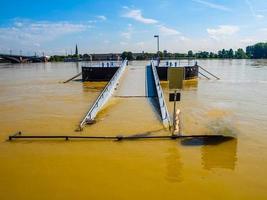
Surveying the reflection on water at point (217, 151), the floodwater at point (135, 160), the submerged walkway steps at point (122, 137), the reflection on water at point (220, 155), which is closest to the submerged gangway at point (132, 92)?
the floodwater at point (135, 160)

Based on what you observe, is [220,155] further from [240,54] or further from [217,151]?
[240,54]

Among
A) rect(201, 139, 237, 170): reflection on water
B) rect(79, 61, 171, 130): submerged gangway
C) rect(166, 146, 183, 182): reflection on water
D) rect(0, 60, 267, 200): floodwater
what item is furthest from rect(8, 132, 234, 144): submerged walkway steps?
rect(79, 61, 171, 130): submerged gangway

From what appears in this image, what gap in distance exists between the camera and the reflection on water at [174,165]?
695cm

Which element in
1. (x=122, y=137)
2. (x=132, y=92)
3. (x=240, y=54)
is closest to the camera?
(x=122, y=137)

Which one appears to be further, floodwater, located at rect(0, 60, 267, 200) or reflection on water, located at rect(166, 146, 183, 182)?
reflection on water, located at rect(166, 146, 183, 182)

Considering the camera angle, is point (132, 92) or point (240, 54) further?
point (240, 54)

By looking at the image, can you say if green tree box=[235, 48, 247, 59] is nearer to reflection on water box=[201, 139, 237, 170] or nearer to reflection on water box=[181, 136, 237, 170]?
reflection on water box=[181, 136, 237, 170]

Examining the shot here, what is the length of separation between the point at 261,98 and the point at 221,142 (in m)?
11.0

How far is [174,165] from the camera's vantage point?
7.66m

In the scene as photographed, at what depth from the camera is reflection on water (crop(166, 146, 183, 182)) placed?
6953 mm

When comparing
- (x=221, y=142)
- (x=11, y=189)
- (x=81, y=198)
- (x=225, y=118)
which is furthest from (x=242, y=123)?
(x=11, y=189)

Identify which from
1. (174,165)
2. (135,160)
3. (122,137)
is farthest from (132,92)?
(174,165)

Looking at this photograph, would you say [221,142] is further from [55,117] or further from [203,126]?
[55,117]

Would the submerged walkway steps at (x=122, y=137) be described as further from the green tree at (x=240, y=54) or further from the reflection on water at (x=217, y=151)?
the green tree at (x=240, y=54)
